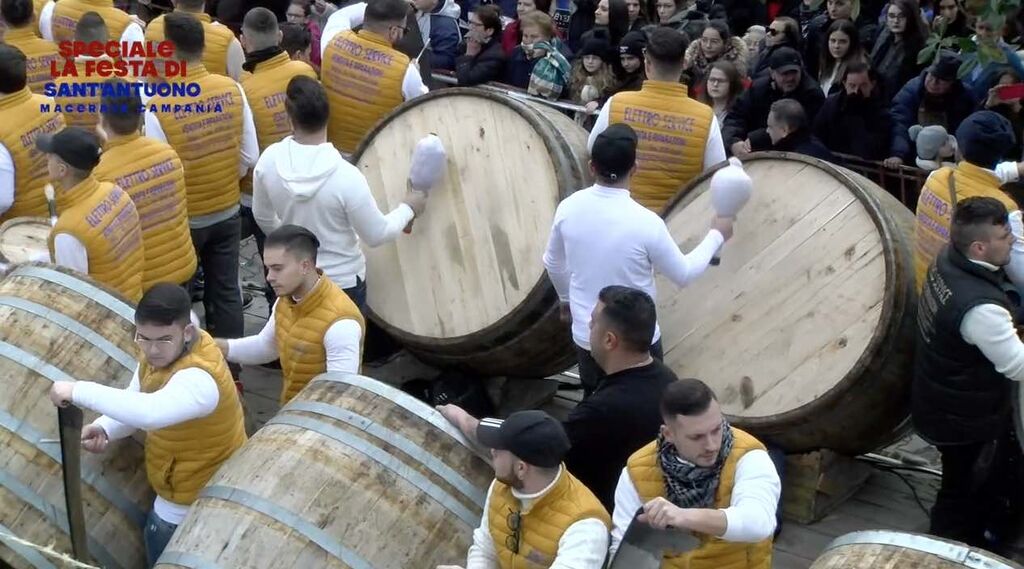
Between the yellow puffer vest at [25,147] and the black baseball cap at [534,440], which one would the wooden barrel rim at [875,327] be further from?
the yellow puffer vest at [25,147]

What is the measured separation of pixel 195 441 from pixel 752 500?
200 centimetres

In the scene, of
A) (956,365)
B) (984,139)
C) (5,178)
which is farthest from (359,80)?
(956,365)

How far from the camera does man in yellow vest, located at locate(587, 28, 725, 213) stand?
257 inches

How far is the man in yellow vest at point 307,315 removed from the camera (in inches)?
206

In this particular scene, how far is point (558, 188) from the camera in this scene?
6508mm

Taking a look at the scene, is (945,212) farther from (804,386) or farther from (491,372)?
(491,372)

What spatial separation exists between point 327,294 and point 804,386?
1990mm

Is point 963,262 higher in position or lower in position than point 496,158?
higher

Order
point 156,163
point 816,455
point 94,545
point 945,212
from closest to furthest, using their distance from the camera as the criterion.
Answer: point 94,545
point 945,212
point 816,455
point 156,163

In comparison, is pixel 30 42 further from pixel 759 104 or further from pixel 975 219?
pixel 975 219

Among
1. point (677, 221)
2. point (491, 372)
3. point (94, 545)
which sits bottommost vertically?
point (491, 372)

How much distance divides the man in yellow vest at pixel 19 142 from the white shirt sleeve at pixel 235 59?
1.61m

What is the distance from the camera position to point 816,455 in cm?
614

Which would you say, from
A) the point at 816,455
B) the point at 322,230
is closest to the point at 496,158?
the point at 322,230
